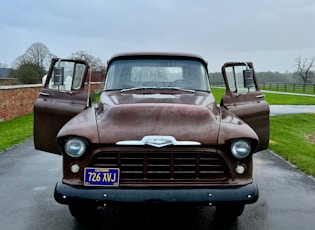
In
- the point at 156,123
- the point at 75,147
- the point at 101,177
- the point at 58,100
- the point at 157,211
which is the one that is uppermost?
the point at 58,100

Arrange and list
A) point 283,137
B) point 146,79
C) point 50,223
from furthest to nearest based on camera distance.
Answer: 1. point 283,137
2. point 146,79
3. point 50,223

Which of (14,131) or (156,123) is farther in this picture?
(14,131)

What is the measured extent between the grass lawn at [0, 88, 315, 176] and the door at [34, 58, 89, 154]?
4.17 meters

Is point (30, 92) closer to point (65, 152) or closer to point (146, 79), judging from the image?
point (146, 79)

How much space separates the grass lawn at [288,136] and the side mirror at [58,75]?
443 centimetres

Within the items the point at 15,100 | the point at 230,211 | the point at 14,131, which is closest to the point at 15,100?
A: the point at 15,100

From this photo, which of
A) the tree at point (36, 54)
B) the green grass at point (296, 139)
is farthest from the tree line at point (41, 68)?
the green grass at point (296, 139)

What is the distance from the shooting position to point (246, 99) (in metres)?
5.32

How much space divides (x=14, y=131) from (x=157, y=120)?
933 centimetres

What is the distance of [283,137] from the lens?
11.3m

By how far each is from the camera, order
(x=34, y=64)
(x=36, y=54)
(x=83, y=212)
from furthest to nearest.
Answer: (x=36, y=54) < (x=34, y=64) < (x=83, y=212)

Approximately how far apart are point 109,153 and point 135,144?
10.4 inches

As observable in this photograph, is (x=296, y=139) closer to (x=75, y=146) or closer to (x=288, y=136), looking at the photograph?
(x=288, y=136)

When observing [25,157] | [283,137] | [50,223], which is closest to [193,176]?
[50,223]
